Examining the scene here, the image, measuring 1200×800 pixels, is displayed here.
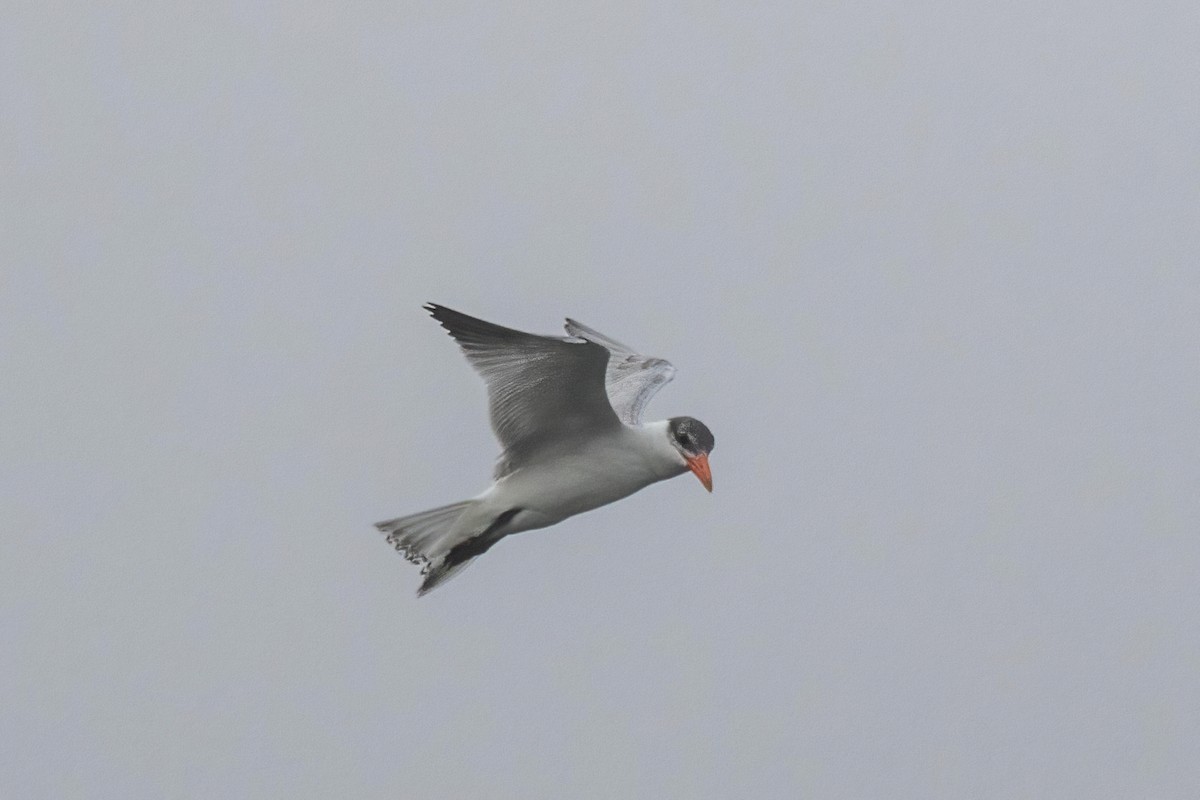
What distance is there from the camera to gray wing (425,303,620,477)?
43.1 feet

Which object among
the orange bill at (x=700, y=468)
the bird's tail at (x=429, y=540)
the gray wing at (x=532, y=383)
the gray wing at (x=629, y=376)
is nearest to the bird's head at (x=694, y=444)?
the orange bill at (x=700, y=468)

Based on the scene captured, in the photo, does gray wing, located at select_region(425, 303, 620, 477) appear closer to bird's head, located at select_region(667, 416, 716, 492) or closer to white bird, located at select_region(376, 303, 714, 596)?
white bird, located at select_region(376, 303, 714, 596)

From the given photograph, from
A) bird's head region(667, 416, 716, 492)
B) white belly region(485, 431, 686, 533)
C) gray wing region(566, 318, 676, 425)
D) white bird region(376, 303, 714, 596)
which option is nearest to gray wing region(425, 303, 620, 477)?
white bird region(376, 303, 714, 596)

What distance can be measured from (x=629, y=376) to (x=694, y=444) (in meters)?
2.61

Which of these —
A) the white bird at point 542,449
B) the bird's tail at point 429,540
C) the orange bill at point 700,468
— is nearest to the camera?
the white bird at point 542,449

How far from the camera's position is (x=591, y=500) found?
14086 mm

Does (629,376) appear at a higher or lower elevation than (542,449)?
higher

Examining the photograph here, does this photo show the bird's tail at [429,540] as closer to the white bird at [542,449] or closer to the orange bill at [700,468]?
the white bird at [542,449]

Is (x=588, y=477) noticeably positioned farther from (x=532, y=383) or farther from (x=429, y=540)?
(x=429, y=540)

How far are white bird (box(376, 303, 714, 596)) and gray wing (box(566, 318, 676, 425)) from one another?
4.14ft

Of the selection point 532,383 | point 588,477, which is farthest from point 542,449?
point 532,383

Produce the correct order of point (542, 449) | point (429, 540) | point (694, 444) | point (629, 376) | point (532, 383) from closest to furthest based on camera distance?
1. point (532, 383)
2. point (694, 444)
3. point (542, 449)
4. point (429, 540)
5. point (629, 376)

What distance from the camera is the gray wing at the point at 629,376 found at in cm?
1574

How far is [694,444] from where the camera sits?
1388cm
